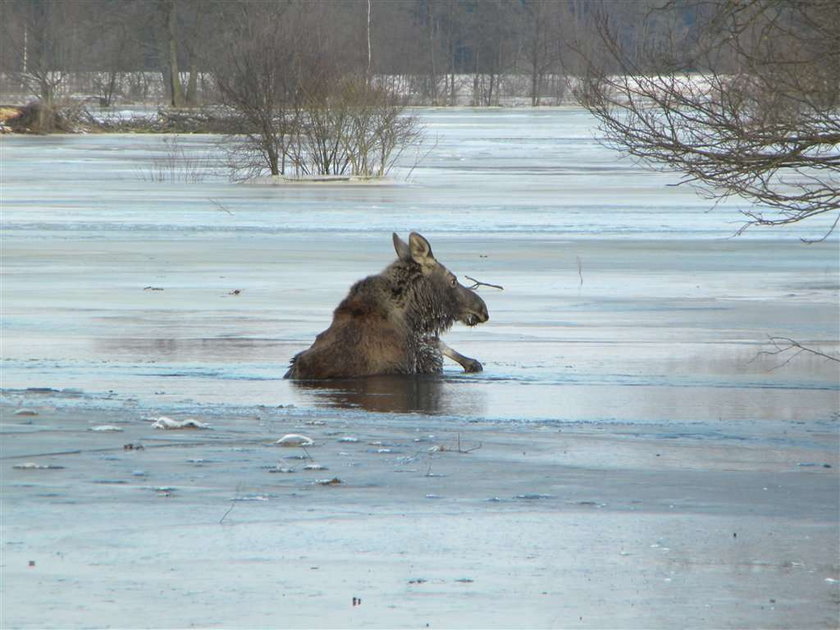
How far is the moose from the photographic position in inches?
443

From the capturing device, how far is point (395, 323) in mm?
11391

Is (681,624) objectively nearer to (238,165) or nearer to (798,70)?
(798,70)

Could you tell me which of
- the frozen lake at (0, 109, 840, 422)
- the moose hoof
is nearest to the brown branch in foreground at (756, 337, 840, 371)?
the frozen lake at (0, 109, 840, 422)

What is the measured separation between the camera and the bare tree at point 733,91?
1051 cm

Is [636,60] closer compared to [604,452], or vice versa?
[604,452]

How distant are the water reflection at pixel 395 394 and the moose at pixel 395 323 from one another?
0.11m

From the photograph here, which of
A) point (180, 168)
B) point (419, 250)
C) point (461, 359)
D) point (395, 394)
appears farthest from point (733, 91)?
point (180, 168)

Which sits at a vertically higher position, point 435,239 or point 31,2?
point 31,2

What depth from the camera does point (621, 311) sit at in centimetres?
1582

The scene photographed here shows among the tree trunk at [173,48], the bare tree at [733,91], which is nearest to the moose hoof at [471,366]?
the bare tree at [733,91]

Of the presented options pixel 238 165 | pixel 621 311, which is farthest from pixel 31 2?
pixel 621 311

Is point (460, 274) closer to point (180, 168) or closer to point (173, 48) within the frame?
point (180, 168)

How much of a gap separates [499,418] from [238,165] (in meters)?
31.5

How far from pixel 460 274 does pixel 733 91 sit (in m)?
8.10
